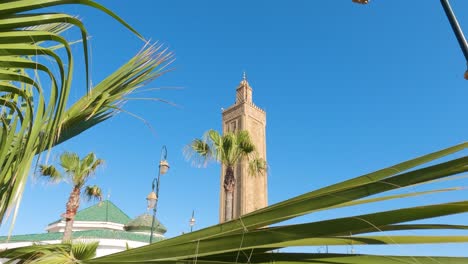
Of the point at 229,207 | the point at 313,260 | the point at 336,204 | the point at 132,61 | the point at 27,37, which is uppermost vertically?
the point at 229,207

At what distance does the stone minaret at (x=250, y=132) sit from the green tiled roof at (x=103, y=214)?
22.9m

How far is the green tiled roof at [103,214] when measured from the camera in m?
32.5

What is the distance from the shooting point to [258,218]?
101cm

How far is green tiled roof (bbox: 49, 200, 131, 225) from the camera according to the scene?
3247 cm

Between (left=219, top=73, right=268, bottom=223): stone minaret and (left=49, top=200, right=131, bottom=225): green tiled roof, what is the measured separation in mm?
22920

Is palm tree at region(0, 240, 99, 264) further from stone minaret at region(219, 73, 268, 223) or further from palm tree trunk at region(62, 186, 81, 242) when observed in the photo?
stone minaret at region(219, 73, 268, 223)

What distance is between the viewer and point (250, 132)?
58.3m

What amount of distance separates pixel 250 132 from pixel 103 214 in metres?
29.6

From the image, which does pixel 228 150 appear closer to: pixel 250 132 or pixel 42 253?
pixel 42 253

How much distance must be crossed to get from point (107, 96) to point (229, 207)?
13.5 meters

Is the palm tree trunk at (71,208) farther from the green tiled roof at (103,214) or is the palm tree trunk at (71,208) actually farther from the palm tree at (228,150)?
the green tiled roof at (103,214)

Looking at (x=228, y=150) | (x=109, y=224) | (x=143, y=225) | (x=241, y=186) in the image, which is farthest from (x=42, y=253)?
(x=241, y=186)

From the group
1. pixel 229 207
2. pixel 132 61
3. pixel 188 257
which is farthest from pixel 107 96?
pixel 229 207

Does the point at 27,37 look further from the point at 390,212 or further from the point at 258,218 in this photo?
the point at 390,212
